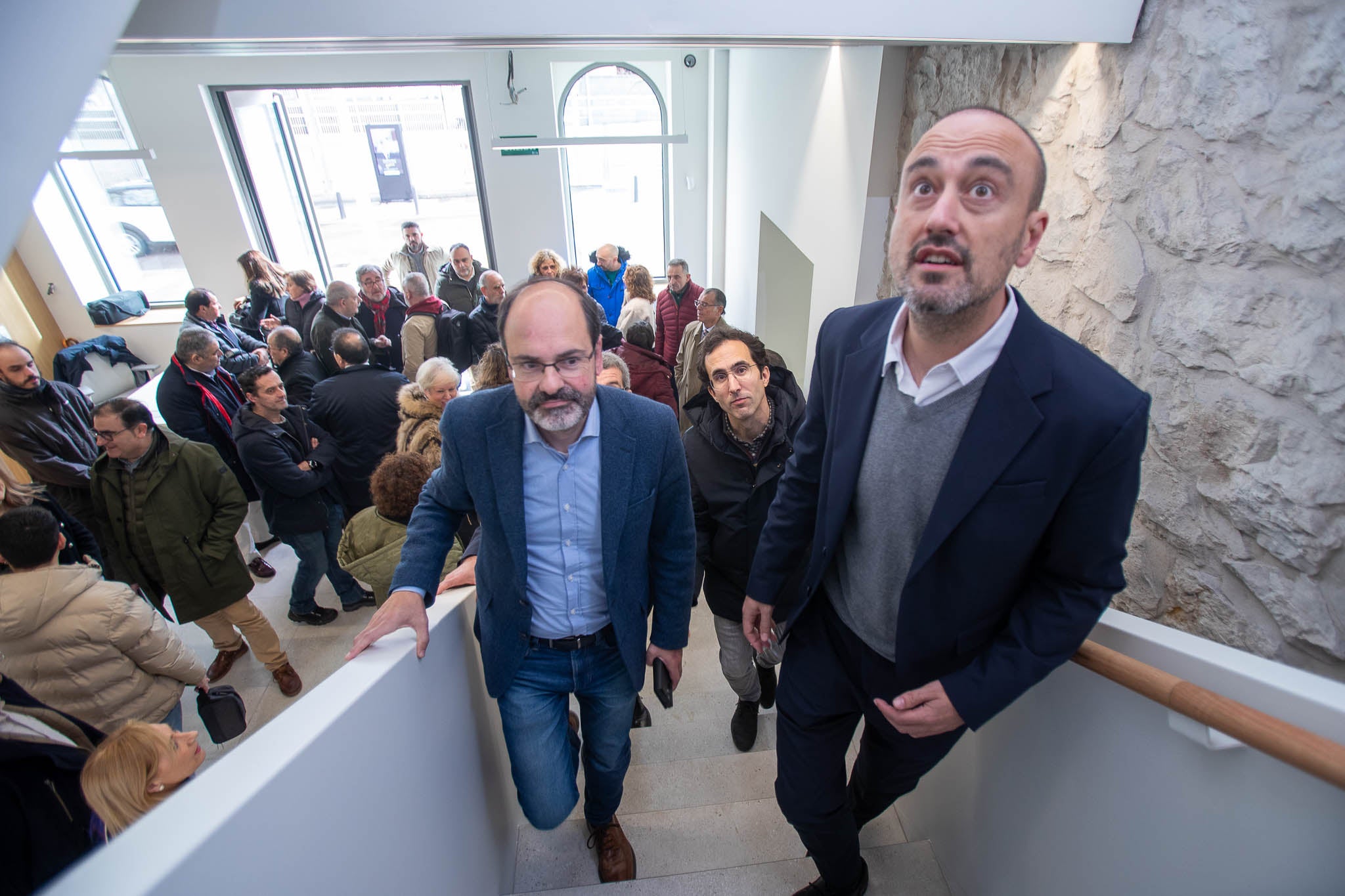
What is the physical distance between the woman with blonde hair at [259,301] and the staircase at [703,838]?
479 cm

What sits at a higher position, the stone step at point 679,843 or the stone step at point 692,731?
the stone step at point 679,843

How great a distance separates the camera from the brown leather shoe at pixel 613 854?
191 centimetres

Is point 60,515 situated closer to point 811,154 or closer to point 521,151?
point 811,154

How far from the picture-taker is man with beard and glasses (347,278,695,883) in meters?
1.45

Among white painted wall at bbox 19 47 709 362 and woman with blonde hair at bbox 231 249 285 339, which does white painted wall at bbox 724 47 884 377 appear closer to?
white painted wall at bbox 19 47 709 362

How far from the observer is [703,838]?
6.67ft

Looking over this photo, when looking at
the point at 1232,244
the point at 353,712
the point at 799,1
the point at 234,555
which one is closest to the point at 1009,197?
the point at 1232,244

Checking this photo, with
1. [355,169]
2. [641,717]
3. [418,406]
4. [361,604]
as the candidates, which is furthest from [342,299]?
[355,169]

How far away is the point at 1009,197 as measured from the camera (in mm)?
1093

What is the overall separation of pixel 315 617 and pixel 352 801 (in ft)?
9.29

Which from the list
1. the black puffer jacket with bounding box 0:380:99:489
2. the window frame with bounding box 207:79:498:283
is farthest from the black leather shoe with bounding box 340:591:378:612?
the window frame with bounding box 207:79:498:283

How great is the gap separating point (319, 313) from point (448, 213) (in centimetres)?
461

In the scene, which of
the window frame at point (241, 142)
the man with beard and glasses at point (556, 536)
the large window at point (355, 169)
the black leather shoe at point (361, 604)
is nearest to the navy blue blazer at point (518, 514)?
the man with beard and glasses at point (556, 536)

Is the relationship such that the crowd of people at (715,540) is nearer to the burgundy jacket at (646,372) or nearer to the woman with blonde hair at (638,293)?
the burgundy jacket at (646,372)
